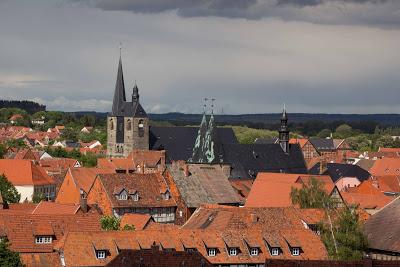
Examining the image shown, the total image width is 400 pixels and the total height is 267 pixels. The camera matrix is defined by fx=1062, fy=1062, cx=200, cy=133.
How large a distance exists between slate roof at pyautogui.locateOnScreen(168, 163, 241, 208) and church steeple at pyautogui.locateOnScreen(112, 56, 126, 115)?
261ft

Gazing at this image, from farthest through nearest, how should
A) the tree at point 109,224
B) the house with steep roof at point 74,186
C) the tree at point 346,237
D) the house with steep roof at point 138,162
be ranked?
1. the house with steep roof at point 138,162
2. the house with steep roof at point 74,186
3. the tree at point 109,224
4. the tree at point 346,237

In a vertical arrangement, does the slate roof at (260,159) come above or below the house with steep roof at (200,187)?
below

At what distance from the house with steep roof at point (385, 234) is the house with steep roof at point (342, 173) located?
85091mm

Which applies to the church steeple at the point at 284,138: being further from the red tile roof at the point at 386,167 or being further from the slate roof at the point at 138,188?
the slate roof at the point at 138,188

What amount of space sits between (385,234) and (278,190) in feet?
141

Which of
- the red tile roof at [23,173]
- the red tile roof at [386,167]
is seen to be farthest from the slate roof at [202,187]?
the red tile roof at [386,167]

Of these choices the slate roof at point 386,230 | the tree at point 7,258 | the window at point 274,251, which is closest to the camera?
the tree at point 7,258

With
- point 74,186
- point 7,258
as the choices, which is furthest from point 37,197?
point 7,258

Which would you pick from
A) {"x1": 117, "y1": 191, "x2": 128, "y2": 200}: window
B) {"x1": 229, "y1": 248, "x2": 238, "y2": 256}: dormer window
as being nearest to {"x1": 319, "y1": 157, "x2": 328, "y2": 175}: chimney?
{"x1": 117, "y1": 191, "x2": 128, "y2": 200}: window

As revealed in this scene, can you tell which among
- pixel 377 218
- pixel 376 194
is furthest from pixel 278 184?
pixel 377 218

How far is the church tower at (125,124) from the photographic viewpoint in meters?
191

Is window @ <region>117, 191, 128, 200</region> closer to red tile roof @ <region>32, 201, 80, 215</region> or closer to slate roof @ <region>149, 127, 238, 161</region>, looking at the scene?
red tile roof @ <region>32, 201, 80, 215</region>

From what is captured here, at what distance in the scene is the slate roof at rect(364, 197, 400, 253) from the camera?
63.9 metres

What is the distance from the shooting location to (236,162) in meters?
145
